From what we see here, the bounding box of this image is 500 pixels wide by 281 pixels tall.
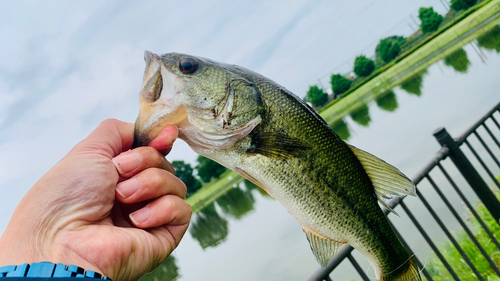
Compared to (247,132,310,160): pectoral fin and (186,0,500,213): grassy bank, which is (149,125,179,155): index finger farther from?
(186,0,500,213): grassy bank

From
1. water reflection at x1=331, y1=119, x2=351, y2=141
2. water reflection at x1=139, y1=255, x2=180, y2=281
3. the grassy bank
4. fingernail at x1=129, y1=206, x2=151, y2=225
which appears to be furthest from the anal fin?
the grassy bank

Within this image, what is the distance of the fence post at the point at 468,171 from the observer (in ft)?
12.2

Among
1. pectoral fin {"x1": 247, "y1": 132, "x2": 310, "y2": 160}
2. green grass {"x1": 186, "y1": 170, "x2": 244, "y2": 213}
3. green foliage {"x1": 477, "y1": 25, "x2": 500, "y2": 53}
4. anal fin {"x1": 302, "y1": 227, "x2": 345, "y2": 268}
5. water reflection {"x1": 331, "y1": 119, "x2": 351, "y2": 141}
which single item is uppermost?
pectoral fin {"x1": 247, "y1": 132, "x2": 310, "y2": 160}

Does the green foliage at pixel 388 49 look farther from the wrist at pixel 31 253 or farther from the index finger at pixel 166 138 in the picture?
the wrist at pixel 31 253

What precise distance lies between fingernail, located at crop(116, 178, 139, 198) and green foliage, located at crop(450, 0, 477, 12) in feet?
190

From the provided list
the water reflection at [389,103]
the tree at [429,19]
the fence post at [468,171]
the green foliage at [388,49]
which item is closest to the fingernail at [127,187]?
the fence post at [468,171]

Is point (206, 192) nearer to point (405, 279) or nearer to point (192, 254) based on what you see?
point (192, 254)

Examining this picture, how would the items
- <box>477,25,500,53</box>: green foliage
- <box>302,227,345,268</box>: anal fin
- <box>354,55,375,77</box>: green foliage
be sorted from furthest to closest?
<box>354,55,375,77</box>: green foliage < <box>477,25,500,53</box>: green foliage < <box>302,227,345,268</box>: anal fin

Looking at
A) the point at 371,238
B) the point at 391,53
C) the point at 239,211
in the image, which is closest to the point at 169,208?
the point at 371,238

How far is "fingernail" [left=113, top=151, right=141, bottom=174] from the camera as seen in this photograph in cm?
153

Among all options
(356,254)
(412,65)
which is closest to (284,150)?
(356,254)

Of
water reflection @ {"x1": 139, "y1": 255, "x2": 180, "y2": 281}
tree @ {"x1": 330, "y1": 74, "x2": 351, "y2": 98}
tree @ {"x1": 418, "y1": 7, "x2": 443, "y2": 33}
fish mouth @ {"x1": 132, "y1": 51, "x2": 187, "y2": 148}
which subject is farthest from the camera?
tree @ {"x1": 330, "y1": 74, "x2": 351, "y2": 98}

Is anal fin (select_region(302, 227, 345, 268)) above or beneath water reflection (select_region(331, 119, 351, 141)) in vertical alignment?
above

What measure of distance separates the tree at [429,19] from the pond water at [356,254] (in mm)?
34597
